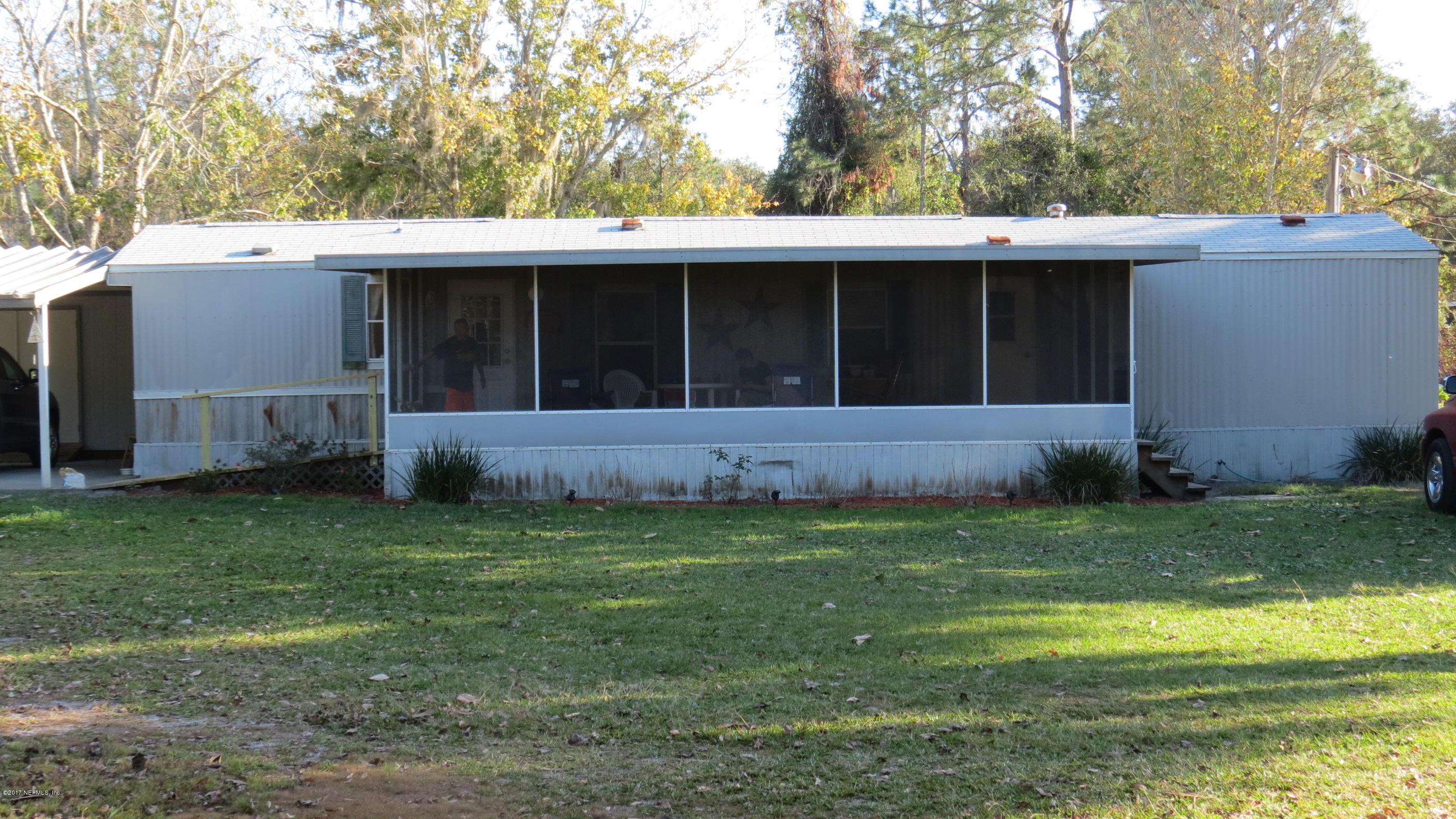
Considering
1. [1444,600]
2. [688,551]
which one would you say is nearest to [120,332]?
[688,551]

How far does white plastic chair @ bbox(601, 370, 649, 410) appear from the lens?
13.0 meters

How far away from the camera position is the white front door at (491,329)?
1304cm

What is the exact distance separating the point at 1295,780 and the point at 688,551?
5687 millimetres

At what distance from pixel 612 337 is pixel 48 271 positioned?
22.1ft

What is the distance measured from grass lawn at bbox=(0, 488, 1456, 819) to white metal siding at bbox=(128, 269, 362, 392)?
178 inches

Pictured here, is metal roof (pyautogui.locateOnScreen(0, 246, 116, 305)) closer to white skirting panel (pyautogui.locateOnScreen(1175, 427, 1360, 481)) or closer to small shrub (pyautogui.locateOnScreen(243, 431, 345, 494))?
small shrub (pyautogui.locateOnScreen(243, 431, 345, 494))

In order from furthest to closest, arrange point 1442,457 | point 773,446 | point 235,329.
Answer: point 235,329
point 773,446
point 1442,457

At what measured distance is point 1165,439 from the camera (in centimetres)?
1439

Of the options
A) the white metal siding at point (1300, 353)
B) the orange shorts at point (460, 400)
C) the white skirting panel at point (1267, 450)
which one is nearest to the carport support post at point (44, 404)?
the orange shorts at point (460, 400)

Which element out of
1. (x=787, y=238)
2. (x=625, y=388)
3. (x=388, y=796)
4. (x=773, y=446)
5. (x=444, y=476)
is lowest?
(x=388, y=796)

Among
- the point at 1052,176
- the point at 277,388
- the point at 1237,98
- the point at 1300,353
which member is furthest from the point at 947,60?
the point at 277,388

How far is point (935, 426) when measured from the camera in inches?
512

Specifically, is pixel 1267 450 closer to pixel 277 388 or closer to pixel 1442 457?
pixel 1442 457

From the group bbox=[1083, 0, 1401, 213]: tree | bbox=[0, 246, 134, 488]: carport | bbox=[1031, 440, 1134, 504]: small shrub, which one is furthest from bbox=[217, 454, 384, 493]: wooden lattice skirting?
bbox=[1083, 0, 1401, 213]: tree
